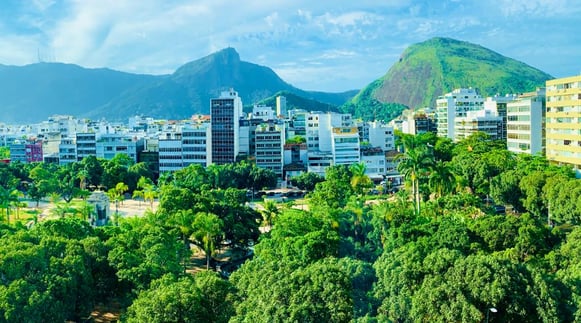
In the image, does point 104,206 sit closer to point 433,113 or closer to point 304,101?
point 433,113

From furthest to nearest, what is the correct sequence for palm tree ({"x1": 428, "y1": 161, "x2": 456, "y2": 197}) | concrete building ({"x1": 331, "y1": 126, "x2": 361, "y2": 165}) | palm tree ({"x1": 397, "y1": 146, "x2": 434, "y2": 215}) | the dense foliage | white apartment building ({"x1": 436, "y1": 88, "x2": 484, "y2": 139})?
white apartment building ({"x1": 436, "y1": 88, "x2": 484, "y2": 139}) → concrete building ({"x1": 331, "y1": 126, "x2": 361, "y2": 165}) → palm tree ({"x1": 428, "y1": 161, "x2": 456, "y2": 197}) → palm tree ({"x1": 397, "y1": 146, "x2": 434, "y2": 215}) → the dense foliage

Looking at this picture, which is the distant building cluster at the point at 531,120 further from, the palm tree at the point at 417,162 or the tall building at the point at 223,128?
the tall building at the point at 223,128

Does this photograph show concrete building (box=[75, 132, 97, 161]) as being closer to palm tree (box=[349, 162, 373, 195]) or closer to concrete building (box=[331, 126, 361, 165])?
concrete building (box=[331, 126, 361, 165])

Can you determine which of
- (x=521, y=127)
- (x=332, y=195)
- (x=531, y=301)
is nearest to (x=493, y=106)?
(x=521, y=127)

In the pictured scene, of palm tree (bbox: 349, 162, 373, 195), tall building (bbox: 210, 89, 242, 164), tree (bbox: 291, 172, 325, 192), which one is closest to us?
palm tree (bbox: 349, 162, 373, 195)

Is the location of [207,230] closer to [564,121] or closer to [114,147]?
[564,121]

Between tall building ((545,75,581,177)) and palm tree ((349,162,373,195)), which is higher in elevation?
tall building ((545,75,581,177))

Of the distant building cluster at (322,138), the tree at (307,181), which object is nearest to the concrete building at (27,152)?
the distant building cluster at (322,138)

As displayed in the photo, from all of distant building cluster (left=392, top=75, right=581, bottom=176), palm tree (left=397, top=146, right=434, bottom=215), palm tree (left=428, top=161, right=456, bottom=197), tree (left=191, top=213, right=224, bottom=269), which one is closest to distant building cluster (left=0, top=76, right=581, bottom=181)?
distant building cluster (left=392, top=75, right=581, bottom=176)

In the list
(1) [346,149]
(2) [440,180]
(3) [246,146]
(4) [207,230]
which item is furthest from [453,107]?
(4) [207,230]
